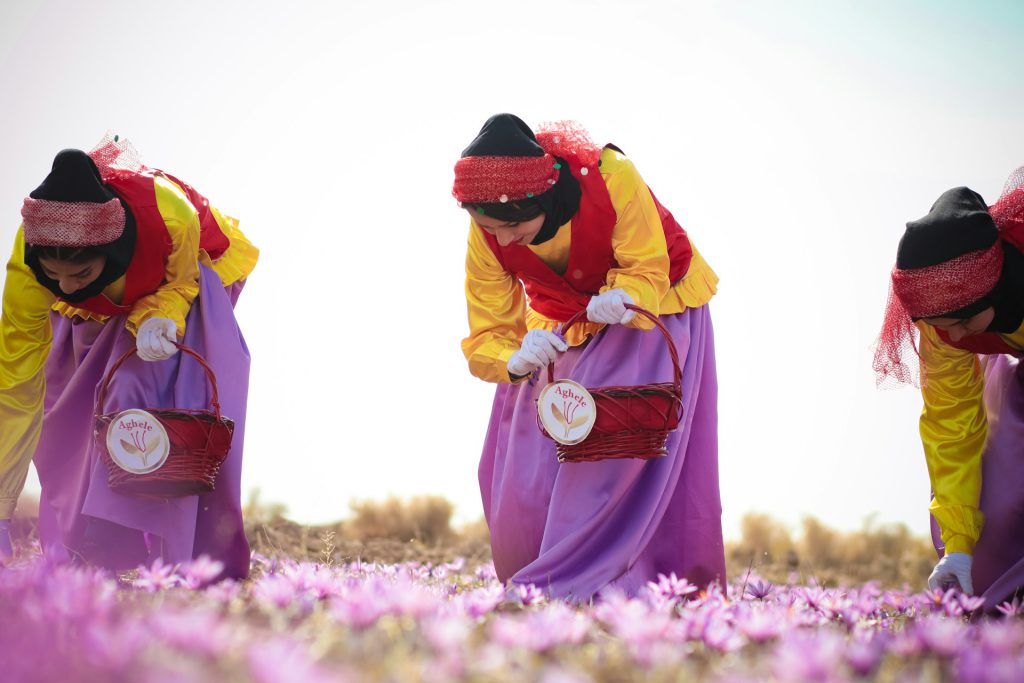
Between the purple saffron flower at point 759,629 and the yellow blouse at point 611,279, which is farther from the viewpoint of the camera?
the yellow blouse at point 611,279

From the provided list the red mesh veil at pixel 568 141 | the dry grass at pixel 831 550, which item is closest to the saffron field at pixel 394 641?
the red mesh veil at pixel 568 141

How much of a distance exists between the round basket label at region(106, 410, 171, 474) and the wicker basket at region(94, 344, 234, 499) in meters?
0.02

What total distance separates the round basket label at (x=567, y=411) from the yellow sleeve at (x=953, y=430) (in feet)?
4.49

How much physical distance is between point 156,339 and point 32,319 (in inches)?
21.4

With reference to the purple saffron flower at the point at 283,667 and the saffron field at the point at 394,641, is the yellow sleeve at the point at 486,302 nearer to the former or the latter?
the saffron field at the point at 394,641

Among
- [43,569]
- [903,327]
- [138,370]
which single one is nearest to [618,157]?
[903,327]

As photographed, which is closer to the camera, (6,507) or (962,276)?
(962,276)

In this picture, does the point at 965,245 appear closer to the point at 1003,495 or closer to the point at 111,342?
the point at 1003,495

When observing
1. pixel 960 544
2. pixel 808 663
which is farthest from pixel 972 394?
pixel 808 663

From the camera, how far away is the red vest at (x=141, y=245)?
384 cm

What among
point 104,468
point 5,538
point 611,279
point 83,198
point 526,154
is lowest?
point 5,538

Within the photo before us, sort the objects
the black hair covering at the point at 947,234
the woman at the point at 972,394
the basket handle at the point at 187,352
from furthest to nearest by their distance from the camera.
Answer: the basket handle at the point at 187,352 < the woman at the point at 972,394 < the black hair covering at the point at 947,234

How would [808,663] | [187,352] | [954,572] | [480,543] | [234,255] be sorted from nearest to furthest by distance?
1. [808,663]
2. [954,572]
3. [187,352]
4. [234,255]
5. [480,543]

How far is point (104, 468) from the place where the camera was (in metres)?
3.89
